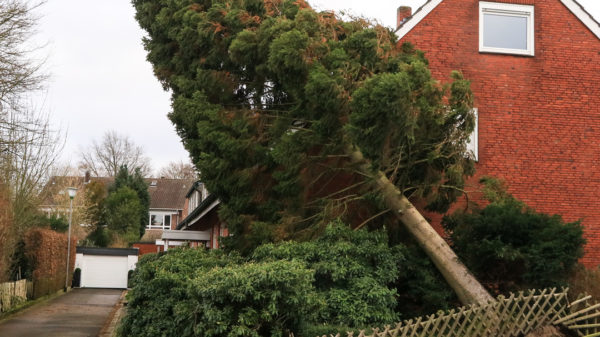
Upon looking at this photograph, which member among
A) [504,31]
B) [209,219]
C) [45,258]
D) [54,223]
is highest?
[504,31]

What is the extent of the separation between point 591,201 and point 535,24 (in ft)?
14.0

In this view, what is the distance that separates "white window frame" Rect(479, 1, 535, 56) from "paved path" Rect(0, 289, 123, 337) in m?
12.0

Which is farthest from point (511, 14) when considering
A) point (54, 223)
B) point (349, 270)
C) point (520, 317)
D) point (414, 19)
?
point (54, 223)

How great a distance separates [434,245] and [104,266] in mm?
32833

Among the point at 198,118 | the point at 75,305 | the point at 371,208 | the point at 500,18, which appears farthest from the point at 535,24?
the point at 75,305

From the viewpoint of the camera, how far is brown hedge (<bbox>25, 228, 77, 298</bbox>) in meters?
26.3

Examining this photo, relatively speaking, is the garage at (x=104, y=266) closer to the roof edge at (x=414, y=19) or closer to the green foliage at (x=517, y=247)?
the roof edge at (x=414, y=19)

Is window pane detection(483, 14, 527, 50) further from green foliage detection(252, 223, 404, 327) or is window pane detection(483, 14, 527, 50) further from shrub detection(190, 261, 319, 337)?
shrub detection(190, 261, 319, 337)

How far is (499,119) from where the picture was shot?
15.3 m

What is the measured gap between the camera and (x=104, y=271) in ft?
135

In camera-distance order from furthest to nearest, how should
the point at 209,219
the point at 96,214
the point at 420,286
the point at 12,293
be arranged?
the point at 96,214, the point at 209,219, the point at 12,293, the point at 420,286

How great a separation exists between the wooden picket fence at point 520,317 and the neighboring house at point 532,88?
4.57 m

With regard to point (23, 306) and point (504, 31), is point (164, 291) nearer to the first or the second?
point (504, 31)

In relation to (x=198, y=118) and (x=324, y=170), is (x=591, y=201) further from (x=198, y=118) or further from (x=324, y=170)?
(x=198, y=118)
